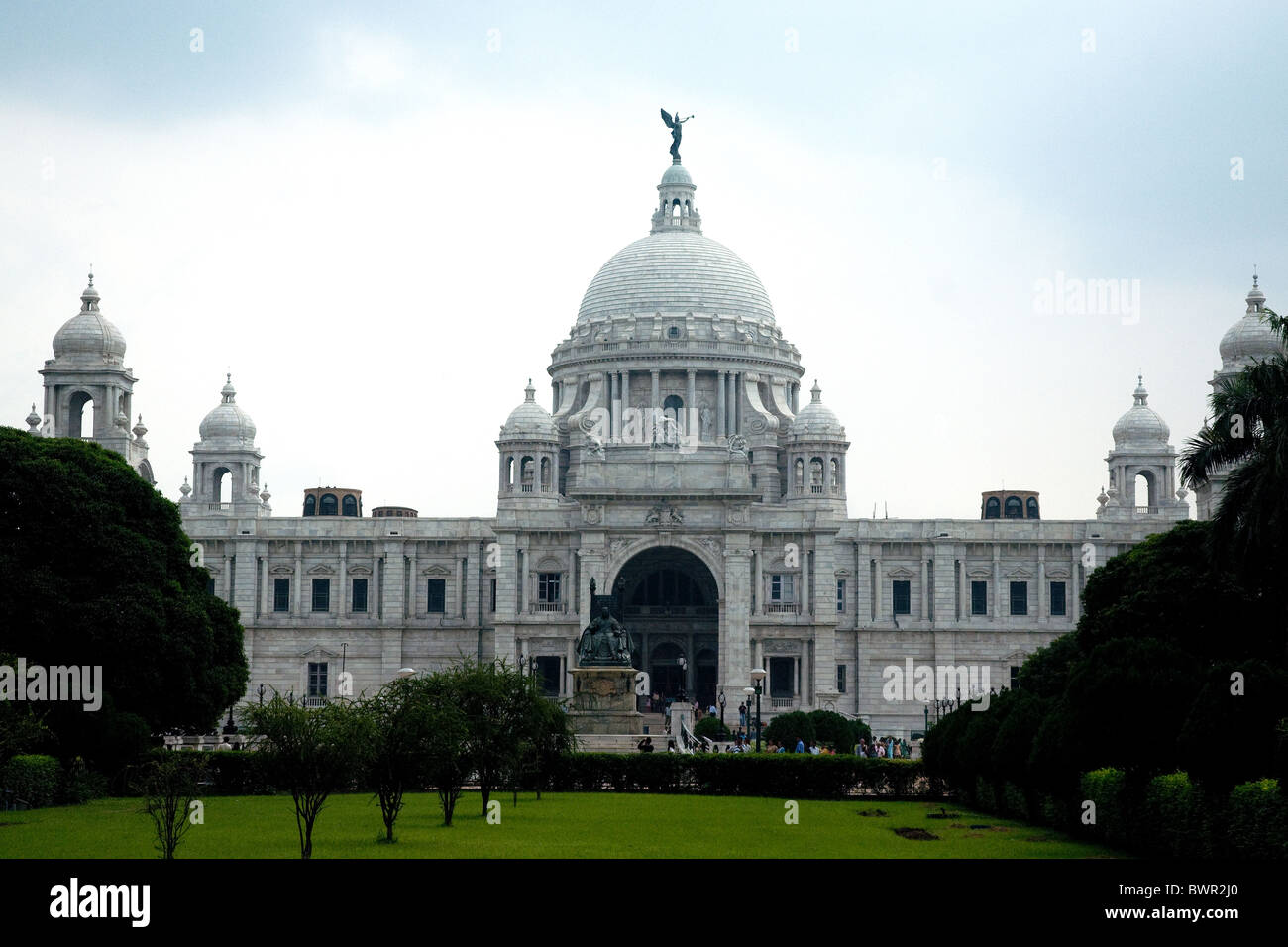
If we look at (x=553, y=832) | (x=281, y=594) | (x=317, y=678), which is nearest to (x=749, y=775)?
(x=553, y=832)

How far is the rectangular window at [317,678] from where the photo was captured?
8819cm

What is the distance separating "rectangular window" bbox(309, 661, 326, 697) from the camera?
88188mm

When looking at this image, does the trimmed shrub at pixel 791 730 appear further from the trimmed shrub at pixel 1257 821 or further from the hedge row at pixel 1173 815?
the trimmed shrub at pixel 1257 821

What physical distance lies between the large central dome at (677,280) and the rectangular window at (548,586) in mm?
25624

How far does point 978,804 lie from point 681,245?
226 feet

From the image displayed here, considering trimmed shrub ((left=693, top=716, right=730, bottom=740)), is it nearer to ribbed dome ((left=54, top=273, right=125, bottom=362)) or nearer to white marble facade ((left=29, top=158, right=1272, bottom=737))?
white marble facade ((left=29, top=158, right=1272, bottom=737))

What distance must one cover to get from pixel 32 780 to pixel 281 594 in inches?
1906

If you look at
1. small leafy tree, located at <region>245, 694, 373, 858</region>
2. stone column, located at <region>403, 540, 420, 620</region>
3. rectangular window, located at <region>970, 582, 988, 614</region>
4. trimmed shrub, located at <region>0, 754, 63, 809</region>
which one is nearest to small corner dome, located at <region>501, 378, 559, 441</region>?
stone column, located at <region>403, 540, 420, 620</region>

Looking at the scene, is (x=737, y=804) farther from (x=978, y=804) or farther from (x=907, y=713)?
(x=907, y=713)

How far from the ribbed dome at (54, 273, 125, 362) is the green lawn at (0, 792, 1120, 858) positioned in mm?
43623

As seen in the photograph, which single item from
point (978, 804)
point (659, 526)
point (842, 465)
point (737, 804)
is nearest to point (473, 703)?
point (737, 804)

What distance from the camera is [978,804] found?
138ft

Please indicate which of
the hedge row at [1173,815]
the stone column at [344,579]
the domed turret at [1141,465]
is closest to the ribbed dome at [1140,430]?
the domed turret at [1141,465]
